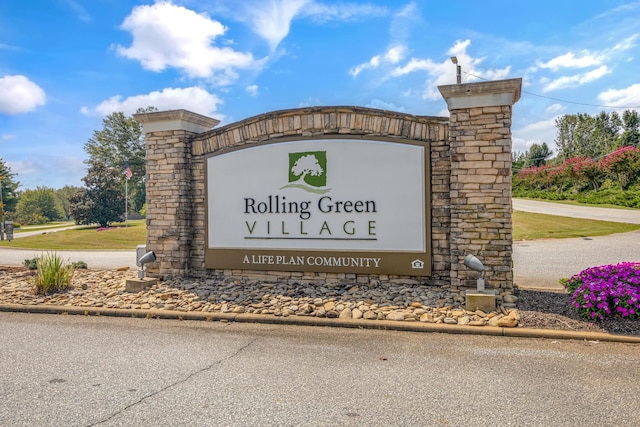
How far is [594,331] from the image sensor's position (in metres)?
5.69

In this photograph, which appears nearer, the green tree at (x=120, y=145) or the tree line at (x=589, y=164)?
the tree line at (x=589, y=164)

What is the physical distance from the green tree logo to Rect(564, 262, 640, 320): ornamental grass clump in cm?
455

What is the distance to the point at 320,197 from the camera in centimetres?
848

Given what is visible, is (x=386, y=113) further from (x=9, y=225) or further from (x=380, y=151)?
(x=9, y=225)

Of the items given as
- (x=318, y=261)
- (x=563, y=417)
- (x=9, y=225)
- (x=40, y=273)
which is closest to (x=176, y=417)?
(x=563, y=417)

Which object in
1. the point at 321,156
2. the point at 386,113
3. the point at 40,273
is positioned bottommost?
the point at 40,273

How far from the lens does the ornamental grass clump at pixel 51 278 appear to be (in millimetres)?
8672

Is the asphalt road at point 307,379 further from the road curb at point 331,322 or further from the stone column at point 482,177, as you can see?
the stone column at point 482,177

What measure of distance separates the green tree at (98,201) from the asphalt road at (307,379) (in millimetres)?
39095

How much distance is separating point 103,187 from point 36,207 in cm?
4125

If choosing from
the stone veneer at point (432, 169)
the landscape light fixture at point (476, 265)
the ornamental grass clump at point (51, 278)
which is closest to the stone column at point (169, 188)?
the stone veneer at point (432, 169)

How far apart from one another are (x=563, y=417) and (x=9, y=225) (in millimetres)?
32176

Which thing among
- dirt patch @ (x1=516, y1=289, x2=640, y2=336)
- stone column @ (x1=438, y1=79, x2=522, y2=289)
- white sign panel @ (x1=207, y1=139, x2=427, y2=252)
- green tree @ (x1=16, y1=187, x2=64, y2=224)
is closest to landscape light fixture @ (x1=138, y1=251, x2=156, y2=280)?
white sign panel @ (x1=207, y1=139, x2=427, y2=252)

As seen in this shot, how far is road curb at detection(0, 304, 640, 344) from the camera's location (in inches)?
220
